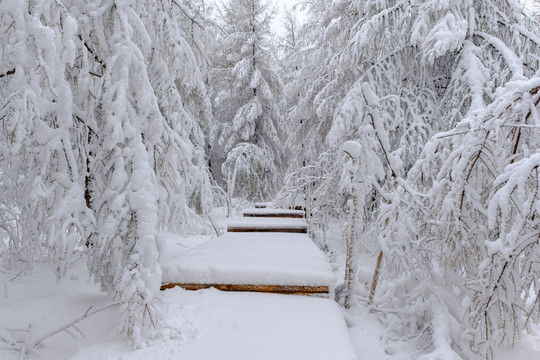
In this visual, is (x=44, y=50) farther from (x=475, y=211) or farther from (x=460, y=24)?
(x=460, y=24)

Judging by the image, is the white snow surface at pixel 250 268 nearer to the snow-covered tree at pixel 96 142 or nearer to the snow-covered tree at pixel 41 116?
the snow-covered tree at pixel 96 142

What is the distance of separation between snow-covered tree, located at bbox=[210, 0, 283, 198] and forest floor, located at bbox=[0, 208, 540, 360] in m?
12.1

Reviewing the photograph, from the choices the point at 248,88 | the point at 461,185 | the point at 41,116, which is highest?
the point at 248,88

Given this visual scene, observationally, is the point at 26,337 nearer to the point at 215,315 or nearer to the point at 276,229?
the point at 215,315

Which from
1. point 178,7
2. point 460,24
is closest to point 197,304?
point 178,7

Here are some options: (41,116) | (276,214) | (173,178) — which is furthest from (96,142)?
(276,214)

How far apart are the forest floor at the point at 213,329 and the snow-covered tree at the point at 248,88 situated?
1206cm

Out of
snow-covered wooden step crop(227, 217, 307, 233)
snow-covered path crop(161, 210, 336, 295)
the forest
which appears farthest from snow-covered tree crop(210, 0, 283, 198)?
snow-covered path crop(161, 210, 336, 295)

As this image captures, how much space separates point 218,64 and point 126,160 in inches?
615

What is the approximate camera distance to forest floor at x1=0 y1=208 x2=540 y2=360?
1985 mm

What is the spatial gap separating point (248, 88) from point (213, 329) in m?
14.9

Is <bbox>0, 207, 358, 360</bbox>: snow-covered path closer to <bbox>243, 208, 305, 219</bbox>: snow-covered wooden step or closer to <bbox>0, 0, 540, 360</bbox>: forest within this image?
<bbox>0, 0, 540, 360</bbox>: forest

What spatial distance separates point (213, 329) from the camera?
2.23m

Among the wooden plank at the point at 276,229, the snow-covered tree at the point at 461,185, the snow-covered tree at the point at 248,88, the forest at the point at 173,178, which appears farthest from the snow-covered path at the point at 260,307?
the snow-covered tree at the point at 248,88
